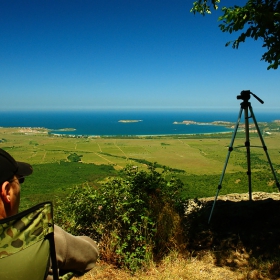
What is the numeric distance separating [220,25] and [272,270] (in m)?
3.84

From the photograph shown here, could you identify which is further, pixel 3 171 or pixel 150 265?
pixel 150 265

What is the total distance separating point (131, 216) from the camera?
3.26 meters

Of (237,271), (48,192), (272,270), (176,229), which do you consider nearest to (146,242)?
(176,229)

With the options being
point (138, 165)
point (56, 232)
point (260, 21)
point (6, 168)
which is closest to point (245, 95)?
point (260, 21)

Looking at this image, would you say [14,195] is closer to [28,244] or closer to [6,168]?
[6,168]

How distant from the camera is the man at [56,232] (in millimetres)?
1055

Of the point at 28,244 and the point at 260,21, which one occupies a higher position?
the point at 260,21

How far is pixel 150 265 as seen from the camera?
2.78 metres

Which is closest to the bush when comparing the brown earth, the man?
the brown earth

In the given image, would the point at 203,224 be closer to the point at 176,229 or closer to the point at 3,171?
the point at 176,229

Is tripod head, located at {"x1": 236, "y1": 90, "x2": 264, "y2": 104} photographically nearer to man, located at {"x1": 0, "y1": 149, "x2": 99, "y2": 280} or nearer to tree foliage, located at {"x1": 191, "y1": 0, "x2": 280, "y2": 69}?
tree foliage, located at {"x1": 191, "y1": 0, "x2": 280, "y2": 69}

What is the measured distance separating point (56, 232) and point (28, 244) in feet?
0.76

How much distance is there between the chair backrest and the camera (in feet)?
3.30

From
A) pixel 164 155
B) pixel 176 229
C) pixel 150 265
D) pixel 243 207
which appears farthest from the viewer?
pixel 164 155
